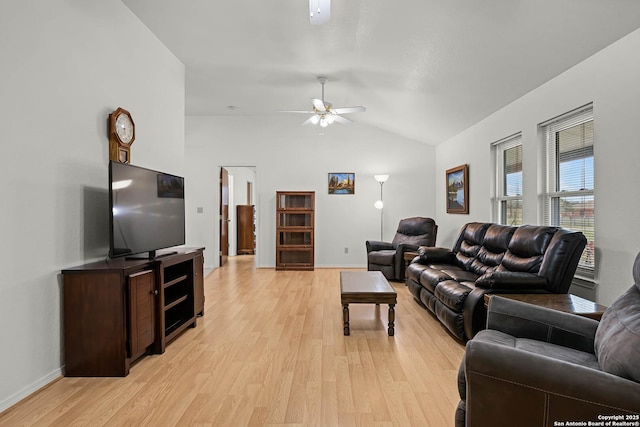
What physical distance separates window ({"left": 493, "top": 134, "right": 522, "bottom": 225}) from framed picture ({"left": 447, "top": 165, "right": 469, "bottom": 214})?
788 millimetres

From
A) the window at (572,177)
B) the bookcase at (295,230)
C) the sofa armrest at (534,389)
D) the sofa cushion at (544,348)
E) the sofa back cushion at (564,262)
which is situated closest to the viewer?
the sofa armrest at (534,389)

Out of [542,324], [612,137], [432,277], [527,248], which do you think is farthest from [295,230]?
[542,324]

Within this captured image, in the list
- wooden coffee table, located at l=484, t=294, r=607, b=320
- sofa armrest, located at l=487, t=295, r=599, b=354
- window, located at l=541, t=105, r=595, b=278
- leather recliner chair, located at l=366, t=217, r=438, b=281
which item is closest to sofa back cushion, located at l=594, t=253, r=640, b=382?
sofa armrest, located at l=487, t=295, r=599, b=354

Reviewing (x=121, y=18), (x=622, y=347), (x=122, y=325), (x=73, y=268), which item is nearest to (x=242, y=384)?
(x=122, y=325)

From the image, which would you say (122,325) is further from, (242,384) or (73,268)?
(242,384)

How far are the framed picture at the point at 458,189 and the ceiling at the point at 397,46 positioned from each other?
773mm

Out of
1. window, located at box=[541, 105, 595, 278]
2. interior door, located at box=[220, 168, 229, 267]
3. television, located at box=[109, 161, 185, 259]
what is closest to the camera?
television, located at box=[109, 161, 185, 259]

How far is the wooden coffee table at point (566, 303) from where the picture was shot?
2182mm

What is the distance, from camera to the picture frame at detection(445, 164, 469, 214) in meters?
5.76

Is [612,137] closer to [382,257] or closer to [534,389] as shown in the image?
[534,389]

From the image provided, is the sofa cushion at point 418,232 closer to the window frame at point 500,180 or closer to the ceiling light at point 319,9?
the window frame at point 500,180

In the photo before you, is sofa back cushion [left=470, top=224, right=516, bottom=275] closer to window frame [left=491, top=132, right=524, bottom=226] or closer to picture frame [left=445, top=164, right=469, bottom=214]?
window frame [left=491, top=132, right=524, bottom=226]

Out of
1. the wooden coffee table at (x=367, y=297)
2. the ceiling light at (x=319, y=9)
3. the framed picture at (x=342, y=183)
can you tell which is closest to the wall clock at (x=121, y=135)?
the ceiling light at (x=319, y=9)

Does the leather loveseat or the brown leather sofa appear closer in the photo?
the brown leather sofa
